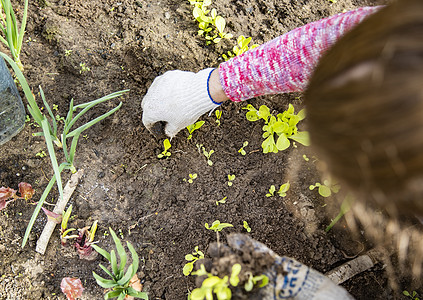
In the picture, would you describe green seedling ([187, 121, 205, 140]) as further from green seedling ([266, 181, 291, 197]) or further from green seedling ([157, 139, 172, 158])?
green seedling ([266, 181, 291, 197])

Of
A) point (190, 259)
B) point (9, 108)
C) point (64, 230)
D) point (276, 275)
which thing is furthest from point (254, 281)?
point (9, 108)

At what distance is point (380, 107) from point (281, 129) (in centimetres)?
88

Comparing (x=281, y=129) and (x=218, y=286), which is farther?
(x=281, y=129)

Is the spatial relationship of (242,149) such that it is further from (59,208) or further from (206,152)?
(59,208)

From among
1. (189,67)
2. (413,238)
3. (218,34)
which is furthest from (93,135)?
(413,238)

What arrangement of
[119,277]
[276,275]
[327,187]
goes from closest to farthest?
[276,275] → [119,277] → [327,187]

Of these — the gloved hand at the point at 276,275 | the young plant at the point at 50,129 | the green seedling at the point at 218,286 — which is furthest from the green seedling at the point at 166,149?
Result: the green seedling at the point at 218,286

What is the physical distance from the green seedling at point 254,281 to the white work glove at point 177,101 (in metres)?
0.71

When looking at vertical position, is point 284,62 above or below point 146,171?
above

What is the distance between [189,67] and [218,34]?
0.82 feet

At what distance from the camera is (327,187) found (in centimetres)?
147

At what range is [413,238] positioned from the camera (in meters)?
1.49

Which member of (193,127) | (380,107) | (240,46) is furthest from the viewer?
(240,46)

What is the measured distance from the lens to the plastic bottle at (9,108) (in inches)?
53.6
